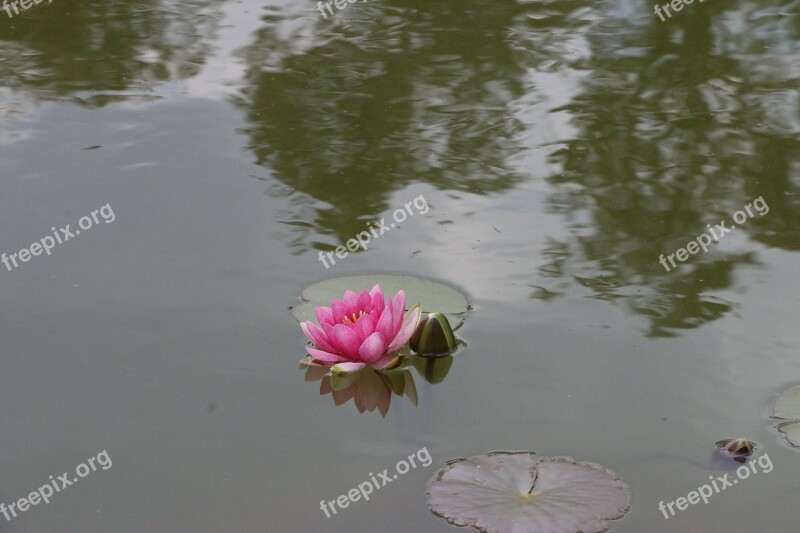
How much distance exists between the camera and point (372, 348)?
8.39 ft

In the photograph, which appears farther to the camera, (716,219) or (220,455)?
(716,219)

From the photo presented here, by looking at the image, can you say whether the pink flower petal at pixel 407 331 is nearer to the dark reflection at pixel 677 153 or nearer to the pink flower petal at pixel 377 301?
the pink flower petal at pixel 377 301

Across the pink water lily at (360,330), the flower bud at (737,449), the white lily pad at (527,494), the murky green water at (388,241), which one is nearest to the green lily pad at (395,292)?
the murky green water at (388,241)

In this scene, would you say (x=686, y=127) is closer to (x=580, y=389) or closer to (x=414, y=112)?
(x=414, y=112)

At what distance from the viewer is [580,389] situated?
2498 millimetres

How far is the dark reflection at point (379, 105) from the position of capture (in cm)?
346

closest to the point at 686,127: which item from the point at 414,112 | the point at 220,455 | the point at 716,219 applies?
the point at 716,219

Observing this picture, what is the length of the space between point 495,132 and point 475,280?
1.02m

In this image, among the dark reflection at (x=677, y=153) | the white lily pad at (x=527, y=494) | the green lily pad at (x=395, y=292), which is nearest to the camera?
the white lily pad at (x=527, y=494)

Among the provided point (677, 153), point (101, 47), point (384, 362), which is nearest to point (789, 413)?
point (384, 362)

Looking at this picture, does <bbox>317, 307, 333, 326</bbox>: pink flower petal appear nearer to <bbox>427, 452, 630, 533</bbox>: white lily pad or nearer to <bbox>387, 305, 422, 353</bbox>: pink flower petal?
<bbox>387, 305, 422, 353</bbox>: pink flower petal

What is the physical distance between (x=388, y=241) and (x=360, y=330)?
656 mm

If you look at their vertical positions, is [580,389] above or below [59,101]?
below

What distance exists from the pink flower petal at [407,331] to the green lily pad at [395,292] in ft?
0.51
